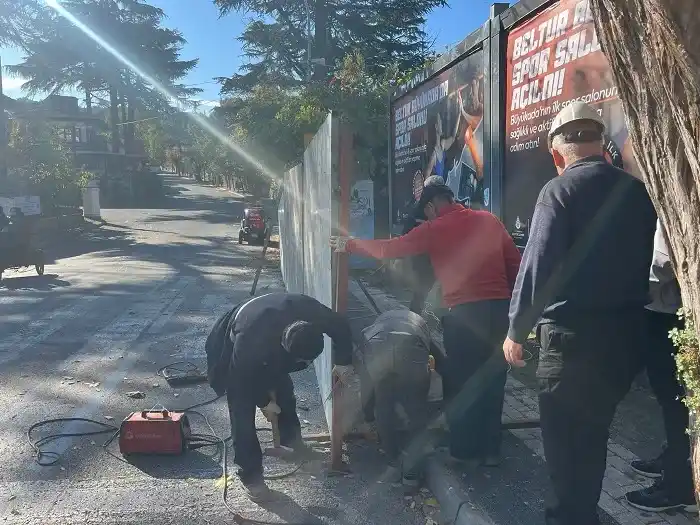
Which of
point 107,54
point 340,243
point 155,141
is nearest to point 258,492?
point 340,243

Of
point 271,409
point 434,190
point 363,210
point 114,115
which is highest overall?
point 114,115

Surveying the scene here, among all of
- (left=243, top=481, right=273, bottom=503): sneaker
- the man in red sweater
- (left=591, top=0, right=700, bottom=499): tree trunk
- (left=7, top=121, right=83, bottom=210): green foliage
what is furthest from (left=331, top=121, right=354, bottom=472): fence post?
(left=7, top=121, right=83, bottom=210): green foliage

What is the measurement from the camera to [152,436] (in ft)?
15.1

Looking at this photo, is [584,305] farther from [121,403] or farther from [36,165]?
[36,165]

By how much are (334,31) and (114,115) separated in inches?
1137

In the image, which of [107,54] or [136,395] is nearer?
[136,395]

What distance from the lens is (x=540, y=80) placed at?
601cm

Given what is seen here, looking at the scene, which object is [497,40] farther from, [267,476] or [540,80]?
[267,476]

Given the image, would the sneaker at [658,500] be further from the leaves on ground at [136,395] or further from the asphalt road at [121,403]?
the leaves on ground at [136,395]

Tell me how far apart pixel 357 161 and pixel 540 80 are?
8136 millimetres

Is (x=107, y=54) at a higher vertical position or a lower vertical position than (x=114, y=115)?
higher

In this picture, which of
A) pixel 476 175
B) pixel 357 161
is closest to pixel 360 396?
pixel 476 175

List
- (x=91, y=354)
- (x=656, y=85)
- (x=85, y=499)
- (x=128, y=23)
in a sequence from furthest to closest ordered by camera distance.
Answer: (x=128, y=23), (x=91, y=354), (x=85, y=499), (x=656, y=85)

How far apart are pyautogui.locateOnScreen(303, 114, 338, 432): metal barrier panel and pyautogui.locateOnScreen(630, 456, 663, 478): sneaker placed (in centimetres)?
193
